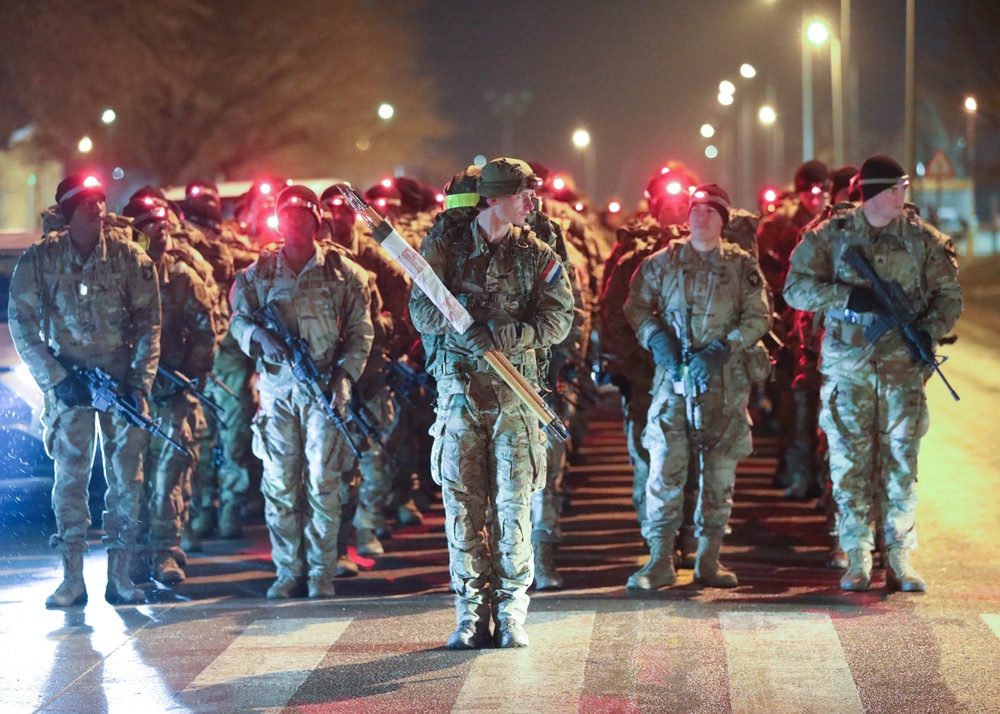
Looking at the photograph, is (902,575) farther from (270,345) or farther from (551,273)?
(270,345)

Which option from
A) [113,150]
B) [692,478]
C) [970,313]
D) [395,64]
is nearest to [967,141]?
[970,313]

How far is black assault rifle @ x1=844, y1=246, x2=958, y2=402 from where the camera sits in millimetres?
8242

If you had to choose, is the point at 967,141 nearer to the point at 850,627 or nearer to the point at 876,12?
the point at 876,12

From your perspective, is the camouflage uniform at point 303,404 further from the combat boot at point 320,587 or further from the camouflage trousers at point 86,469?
the camouflage trousers at point 86,469

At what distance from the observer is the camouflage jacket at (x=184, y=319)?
9.58 meters

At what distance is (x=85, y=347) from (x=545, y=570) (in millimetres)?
2963

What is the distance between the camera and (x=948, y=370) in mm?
21891

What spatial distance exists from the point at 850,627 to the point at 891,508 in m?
1.23

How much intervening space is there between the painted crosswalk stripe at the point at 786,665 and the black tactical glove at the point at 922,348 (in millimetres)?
1598

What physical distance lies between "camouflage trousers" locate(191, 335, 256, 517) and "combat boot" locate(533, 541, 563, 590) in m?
2.84

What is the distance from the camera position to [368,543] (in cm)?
1012

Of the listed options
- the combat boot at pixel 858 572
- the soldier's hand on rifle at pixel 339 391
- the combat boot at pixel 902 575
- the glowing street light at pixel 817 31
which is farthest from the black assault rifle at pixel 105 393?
the glowing street light at pixel 817 31

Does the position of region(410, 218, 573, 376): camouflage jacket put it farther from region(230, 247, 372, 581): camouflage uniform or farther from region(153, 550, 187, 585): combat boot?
region(153, 550, 187, 585): combat boot

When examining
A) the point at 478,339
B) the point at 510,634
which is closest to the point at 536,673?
the point at 510,634
